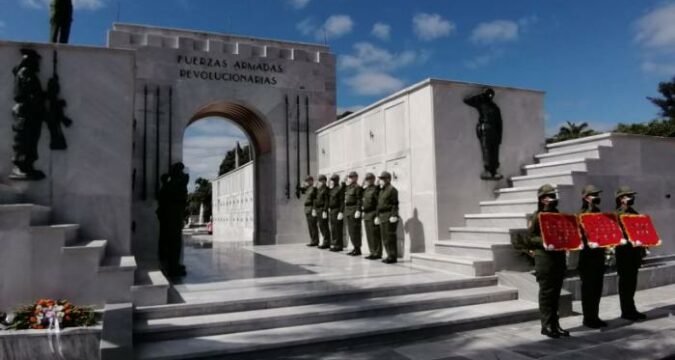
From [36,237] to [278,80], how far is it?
9.32 meters

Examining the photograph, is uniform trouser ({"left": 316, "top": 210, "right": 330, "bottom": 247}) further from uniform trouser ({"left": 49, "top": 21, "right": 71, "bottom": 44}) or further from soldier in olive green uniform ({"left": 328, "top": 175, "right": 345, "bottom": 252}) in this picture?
uniform trouser ({"left": 49, "top": 21, "right": 71, "bottom": 44})

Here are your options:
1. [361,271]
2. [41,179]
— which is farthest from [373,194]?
[41,179]

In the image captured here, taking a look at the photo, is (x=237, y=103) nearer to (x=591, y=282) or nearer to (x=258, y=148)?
(x=258, y=148)

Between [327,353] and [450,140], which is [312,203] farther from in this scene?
[327,353]

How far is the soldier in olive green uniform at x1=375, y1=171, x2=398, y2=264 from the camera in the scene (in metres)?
9.12

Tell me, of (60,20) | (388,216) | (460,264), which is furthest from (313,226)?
(60,20)

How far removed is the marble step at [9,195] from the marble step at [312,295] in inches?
101

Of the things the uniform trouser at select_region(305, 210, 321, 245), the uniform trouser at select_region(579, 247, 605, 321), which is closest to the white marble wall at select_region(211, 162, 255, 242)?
the uniform trouser at select_region(305, 210, 321, 245)

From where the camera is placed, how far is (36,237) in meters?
5.84

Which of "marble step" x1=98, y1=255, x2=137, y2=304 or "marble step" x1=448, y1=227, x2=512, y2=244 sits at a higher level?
"marble step" x1=448, y1=227, x2=512, y2=244

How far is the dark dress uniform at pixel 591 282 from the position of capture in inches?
223

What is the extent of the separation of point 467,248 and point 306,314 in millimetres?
3354

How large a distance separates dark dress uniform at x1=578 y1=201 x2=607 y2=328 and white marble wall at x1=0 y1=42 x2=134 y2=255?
20.6ft

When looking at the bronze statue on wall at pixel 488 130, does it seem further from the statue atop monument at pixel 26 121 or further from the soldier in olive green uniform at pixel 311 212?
the statue atop monument at pixel 26 121
